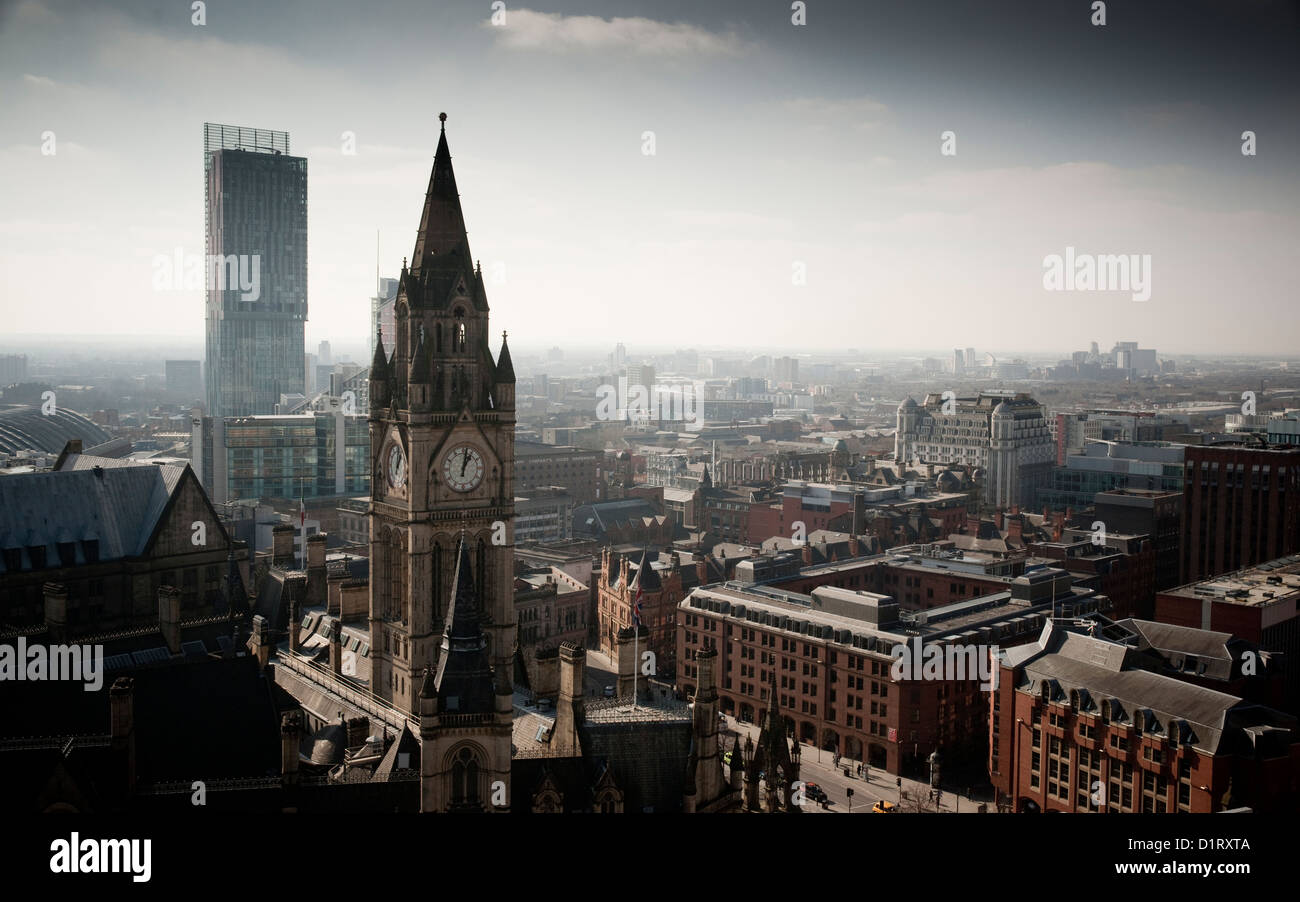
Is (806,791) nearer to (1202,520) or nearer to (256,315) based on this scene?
(1202,520)

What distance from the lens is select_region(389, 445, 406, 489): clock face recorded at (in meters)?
26.4

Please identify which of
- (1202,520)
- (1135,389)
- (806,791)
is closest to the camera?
(806,791)

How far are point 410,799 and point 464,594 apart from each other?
413 centimetres

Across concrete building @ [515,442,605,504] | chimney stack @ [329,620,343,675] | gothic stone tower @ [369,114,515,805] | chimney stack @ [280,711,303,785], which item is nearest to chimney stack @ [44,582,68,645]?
chimney stack @ [329,620,343,675]

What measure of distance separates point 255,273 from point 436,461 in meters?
93.6

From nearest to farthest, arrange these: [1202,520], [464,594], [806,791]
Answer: [464,594] < [806,791] < [1202,520]

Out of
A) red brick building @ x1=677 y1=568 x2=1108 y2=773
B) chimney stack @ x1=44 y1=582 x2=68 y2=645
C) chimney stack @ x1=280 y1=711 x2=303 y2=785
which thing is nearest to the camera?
chimney stack @ x1=280 y1=711 x2=303 y2=785

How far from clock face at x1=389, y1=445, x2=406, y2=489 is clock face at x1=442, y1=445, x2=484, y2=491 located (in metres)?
1.02

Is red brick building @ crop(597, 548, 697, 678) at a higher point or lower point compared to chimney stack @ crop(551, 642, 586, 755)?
lower

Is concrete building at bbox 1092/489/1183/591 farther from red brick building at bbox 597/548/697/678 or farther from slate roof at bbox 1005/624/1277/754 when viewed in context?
slate roof at bbox 1005/624/1277/754

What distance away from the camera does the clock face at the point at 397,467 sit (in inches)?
1041

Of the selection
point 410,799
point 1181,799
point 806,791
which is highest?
point 410,799
